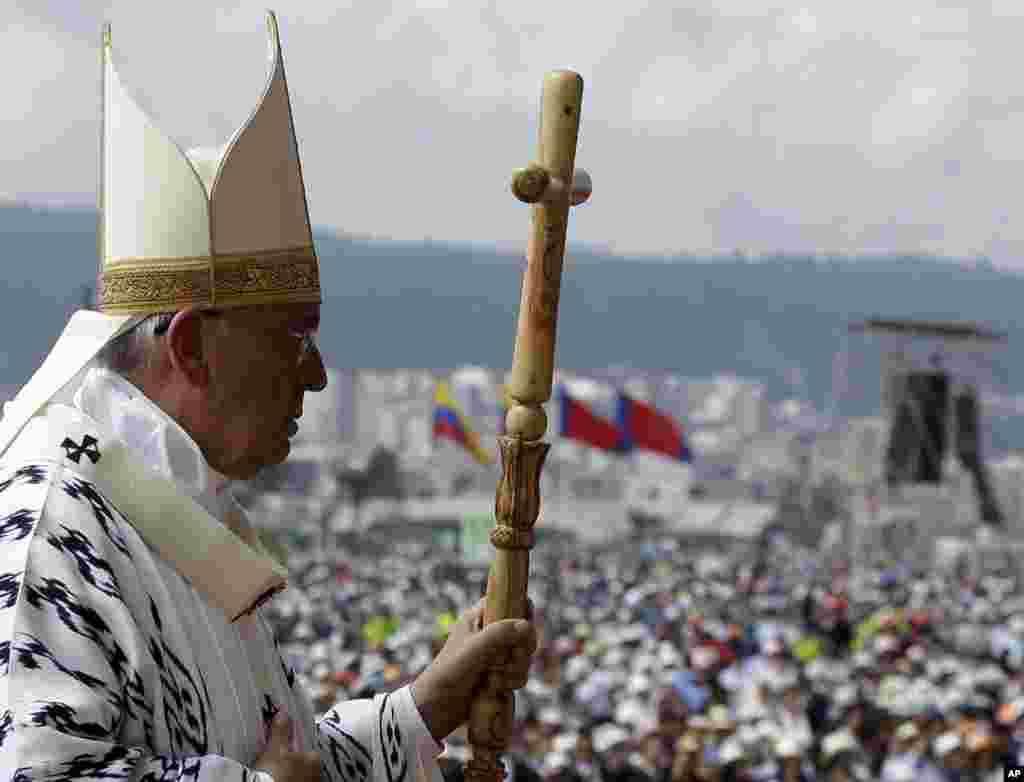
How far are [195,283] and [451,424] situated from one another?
73.8 feet

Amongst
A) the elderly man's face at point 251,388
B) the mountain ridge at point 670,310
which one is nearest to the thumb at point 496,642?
the elderly man's face at point 251,388

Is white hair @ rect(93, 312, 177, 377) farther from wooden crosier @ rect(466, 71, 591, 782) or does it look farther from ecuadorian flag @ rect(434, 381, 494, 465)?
ecuadorian flag @ rect(434, 381, 494, 465)

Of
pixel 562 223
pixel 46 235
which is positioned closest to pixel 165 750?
pixel 562 223

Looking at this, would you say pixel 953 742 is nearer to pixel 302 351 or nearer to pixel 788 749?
pixel 788 749

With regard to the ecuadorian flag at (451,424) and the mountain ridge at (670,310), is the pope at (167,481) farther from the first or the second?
the mountain ridge at (670,310)

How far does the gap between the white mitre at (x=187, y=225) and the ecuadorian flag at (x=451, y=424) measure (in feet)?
71.3

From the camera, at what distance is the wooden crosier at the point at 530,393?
8.54ft

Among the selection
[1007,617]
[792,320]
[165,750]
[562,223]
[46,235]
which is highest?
[792,320]

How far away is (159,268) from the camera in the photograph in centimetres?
238

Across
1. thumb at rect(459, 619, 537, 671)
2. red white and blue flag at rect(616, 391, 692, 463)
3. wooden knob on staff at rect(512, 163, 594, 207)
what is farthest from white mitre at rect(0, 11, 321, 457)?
red white and blue flag at rect(616, 391, 692, 463)

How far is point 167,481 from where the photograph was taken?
2.26 m

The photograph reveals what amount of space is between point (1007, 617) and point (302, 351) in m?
21.5

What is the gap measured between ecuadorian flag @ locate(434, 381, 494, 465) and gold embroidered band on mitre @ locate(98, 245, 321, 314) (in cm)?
2179

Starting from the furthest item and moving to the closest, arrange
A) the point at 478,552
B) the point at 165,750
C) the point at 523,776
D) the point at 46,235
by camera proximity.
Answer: the point at 46,235 < the point at 478,552 < the point at 523,776 < the point at 165,750
